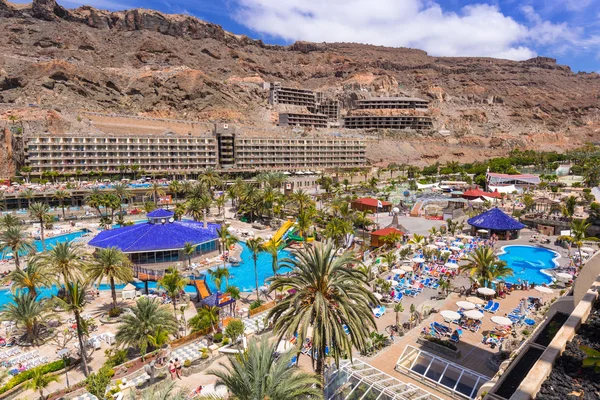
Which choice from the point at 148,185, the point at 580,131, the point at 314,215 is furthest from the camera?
the point at 580,131

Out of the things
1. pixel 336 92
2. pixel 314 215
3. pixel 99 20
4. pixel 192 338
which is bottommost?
pixel 192 338

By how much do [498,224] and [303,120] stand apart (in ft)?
308

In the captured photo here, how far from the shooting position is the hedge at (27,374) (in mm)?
17125

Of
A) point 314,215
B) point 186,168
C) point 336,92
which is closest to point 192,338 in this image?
point 314,215

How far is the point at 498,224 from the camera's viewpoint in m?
43.9

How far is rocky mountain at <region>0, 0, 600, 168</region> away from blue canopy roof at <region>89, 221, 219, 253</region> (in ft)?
214

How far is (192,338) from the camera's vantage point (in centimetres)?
2188

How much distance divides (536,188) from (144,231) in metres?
76.6

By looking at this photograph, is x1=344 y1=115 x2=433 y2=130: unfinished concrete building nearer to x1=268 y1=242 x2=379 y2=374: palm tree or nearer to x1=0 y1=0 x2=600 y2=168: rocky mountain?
x1=0 y1=0 x2=600 y2=168: rocky mountain

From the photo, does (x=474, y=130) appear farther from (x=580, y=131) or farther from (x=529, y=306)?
(x=529, y=306)

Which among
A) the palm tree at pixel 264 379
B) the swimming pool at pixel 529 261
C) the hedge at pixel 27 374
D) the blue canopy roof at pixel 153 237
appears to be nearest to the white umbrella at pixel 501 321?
the swimming pool at pixel 529 261

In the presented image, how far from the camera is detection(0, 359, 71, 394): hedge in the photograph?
17.1m

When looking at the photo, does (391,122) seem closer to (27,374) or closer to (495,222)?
(495,222)

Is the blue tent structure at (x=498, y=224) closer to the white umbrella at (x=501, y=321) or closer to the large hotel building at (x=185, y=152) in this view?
the white umbrella at (x=501, y=321)
